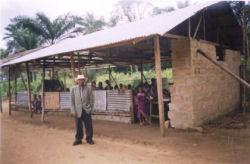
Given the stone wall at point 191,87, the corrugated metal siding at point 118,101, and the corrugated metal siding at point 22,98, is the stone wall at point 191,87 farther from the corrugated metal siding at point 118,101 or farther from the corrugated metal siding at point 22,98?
the corrugated metal siding at point 22,98

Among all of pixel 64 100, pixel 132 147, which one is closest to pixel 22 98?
pixel 64 100

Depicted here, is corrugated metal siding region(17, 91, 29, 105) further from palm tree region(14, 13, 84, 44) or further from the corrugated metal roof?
palm tree region(14, 13, 84, 44)

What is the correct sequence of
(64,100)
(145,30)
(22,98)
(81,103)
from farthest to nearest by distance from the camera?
(22,98) < (64,100) < (145,30) < (81,103)

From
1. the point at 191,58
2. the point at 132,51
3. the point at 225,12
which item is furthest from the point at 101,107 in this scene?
the point at 225,12

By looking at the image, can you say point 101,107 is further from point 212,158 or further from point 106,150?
point 212,158

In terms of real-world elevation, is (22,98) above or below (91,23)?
below

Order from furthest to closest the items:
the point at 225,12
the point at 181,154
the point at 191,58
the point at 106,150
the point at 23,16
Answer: the point at 23,16
the point at 225,12
the point at 191,58
the point at 106,150
the point at 181,154

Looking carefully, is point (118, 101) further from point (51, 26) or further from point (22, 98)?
point (51, 26)

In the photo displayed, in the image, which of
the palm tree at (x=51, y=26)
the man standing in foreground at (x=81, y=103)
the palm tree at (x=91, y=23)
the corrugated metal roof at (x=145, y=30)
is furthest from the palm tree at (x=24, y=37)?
the man standing in foreground at (x=81, y=103)

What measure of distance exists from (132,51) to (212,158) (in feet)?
18.7

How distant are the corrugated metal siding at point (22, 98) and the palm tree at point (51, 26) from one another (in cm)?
1006

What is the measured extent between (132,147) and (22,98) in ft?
30.5

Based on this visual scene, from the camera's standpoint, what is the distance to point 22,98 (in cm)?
1192

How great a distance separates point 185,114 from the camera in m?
5.98
